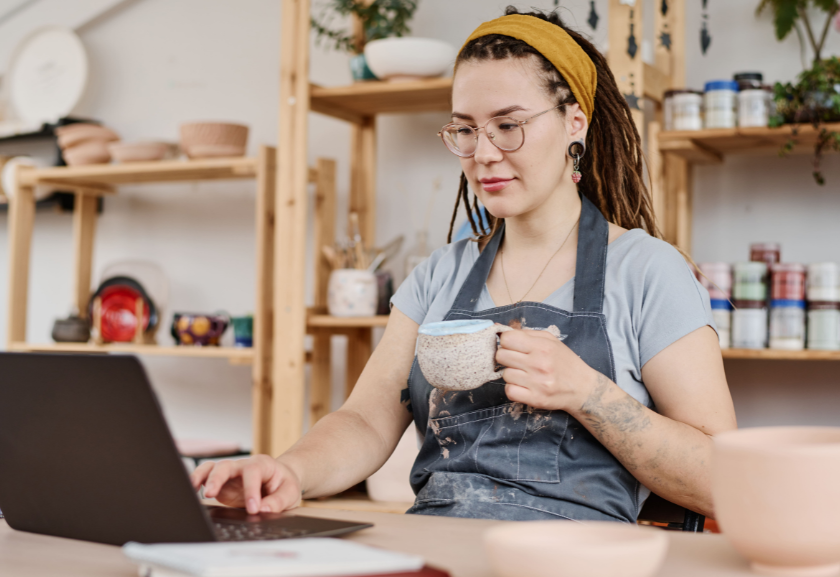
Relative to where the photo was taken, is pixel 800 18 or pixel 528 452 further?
pixel 800 18

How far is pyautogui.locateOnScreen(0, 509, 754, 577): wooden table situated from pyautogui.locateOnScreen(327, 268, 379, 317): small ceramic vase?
1.50 meters

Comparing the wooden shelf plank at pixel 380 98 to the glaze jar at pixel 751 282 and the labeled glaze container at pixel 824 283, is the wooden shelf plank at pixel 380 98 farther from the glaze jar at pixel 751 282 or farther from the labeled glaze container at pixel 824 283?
the labeled glaze container at pixel 824 283

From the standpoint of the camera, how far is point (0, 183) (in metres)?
3.19

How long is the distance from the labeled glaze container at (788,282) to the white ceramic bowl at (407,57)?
1.02m

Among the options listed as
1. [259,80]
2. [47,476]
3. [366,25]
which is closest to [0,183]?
[259,80]

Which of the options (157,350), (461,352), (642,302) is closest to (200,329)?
(157,350)

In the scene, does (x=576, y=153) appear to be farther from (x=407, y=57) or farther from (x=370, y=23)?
(x=370, y=23)

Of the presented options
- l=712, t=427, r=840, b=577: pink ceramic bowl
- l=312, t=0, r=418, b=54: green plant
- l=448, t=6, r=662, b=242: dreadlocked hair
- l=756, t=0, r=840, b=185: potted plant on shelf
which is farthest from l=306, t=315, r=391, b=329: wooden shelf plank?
l=712, t=427, r=840, b=577: pink ceramic bowl

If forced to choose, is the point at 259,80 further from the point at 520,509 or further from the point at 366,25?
the point at 520,509

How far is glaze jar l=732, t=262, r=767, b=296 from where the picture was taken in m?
2.01

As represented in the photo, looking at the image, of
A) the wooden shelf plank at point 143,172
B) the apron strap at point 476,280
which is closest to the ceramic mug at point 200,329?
the wooden shelf plank at point 143,172

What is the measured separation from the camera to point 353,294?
7.62 feet

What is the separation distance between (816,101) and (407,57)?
102cm

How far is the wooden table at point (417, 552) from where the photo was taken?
626mm
